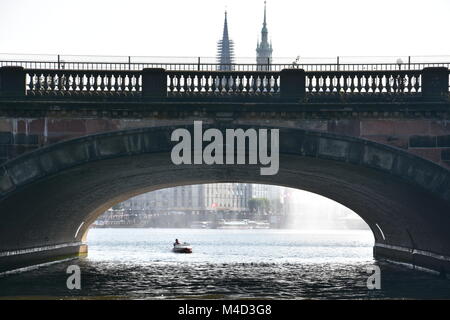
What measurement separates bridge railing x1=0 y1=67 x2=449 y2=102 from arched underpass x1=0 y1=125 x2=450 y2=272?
1.85 meters

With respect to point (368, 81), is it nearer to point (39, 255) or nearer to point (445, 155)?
point (445, 155)

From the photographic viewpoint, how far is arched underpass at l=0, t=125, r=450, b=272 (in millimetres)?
37750

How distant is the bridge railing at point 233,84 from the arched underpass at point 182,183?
185 cm

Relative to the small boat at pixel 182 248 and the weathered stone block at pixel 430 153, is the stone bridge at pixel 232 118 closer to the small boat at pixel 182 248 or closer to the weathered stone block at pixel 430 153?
the weathered stone block at pixel 430 153

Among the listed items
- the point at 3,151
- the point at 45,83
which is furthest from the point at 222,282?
the point at 45,83

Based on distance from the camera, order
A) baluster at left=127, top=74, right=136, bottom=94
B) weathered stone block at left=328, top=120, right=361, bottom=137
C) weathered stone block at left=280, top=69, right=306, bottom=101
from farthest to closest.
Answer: baluster at left=127, top=74, right=136, bottom=94 < weathered stone block at left=280, top=69, right=306, bottom=101 < weathered stone block at left=328, top=120, right=361, bottom=137

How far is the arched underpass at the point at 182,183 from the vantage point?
37.8m

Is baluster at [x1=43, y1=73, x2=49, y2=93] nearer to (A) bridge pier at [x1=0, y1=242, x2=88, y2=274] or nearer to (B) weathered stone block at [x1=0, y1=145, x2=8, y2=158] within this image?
(B) weathered stone block at [x1=0, y1=145, x2=8, y2=158]

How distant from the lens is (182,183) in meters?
56.9

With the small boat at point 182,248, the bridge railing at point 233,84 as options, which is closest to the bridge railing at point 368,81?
the bridge railing at point 233,84

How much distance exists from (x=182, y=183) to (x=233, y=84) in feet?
61.5

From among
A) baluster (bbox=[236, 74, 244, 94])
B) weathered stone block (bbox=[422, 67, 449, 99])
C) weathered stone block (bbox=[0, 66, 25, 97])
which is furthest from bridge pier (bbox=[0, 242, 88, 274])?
weathered stone block (bbox=[422, 67, 449, 99])

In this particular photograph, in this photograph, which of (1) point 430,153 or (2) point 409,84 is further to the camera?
(2) point 409,84
